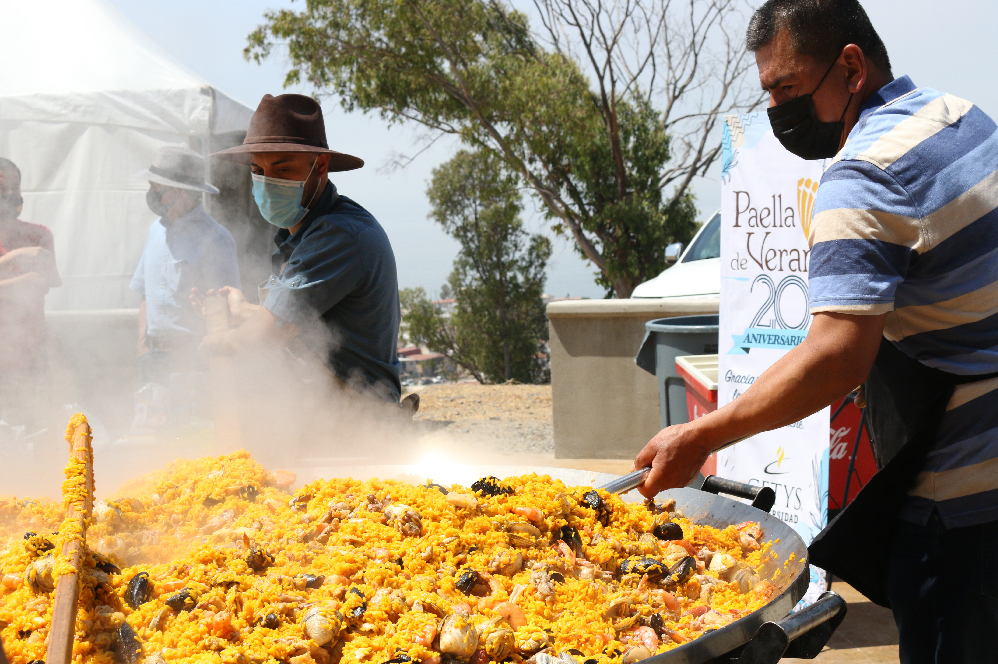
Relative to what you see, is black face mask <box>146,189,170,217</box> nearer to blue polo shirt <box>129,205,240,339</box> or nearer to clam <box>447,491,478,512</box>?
blue polo shirt <box>129,205,240,339</box>

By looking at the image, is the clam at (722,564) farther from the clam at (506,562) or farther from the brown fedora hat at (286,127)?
the brown fedora hat at (286,127)

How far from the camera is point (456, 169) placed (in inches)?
918

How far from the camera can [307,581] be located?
152 centimetres

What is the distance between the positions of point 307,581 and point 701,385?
289 centimetres

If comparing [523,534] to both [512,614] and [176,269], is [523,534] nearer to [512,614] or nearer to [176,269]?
[512,614]

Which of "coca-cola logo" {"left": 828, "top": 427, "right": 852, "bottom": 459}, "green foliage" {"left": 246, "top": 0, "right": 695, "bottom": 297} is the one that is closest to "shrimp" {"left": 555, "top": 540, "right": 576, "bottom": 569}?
"coca-cola logo" {"left": 828, "top": 427, "right": 852, "bottom": 459}

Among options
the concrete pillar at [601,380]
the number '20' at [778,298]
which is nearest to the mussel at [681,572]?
the number '20' at [778,298]

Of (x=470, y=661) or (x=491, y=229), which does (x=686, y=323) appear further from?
(x=491, y=229)

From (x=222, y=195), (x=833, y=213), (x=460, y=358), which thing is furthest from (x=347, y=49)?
(x=833, y=213)

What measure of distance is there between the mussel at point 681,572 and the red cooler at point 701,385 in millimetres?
2163

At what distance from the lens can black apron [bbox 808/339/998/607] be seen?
1524 mm

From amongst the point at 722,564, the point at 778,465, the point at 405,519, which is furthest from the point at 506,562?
the point at 778,465

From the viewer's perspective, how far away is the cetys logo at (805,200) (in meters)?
3.44

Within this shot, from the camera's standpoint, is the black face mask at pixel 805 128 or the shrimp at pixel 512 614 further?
the black face mask at pixel 805 128
